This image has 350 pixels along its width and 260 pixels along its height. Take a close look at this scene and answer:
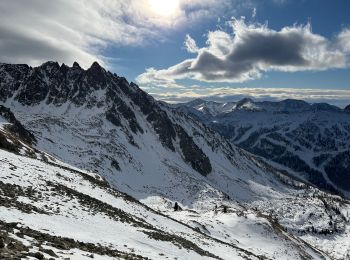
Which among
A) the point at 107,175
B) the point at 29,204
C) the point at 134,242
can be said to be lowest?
the point at 107,175

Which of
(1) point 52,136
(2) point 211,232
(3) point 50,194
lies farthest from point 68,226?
(1) point 52,136

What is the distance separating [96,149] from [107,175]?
1059 inches

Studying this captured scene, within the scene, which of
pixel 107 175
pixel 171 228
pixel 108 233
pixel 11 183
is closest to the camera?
pixel 108 233

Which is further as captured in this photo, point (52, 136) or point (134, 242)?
point (52, 136)

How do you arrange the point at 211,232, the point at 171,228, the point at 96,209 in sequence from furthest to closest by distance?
the point at 211,232 → the point at 171,228 → the point at 96,209

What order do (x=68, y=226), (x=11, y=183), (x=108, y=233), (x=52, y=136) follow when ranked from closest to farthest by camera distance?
(x=68, y=226) < (x=108, y=233) < (x=11, y=183) < (x=52, y=136)

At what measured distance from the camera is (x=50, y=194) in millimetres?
35062

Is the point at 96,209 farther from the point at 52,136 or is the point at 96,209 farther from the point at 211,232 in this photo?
the point at 52,136

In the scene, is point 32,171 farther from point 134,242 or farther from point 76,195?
point 134,242

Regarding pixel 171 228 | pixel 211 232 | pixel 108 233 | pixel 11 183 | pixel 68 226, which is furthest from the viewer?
pixel 211 232

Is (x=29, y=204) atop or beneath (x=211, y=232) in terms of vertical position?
atop

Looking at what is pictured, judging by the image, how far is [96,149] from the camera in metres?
194

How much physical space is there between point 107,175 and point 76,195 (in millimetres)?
133636

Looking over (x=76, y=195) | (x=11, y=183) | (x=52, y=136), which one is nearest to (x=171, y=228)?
(x=76, y=195)
